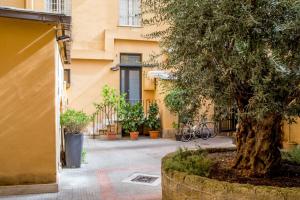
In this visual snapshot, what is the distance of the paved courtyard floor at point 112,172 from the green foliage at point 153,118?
6.70 feet

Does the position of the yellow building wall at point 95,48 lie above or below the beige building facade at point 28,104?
above

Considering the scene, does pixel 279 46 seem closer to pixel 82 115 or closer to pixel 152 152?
pixel 82 115

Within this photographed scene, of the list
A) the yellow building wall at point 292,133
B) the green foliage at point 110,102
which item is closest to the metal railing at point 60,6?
the green foliage at point 110,102

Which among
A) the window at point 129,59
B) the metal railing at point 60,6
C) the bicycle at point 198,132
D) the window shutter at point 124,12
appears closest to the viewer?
the bicycle at point 198,132

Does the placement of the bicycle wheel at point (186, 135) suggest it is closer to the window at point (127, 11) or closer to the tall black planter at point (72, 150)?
the window at point (127, 11)

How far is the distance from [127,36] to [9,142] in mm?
12600

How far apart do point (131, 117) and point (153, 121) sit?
104 cm

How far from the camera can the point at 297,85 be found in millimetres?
3992

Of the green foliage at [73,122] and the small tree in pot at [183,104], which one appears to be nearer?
the small tree in pot at [183,104]

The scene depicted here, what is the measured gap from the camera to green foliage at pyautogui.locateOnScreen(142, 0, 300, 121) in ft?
12.9

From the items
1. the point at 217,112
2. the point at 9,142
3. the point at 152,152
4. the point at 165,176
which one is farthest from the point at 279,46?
the point at 152,152

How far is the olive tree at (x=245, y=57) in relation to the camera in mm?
3934

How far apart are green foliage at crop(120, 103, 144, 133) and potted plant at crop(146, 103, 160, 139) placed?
14.6 inches

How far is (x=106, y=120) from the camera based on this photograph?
669 inches
